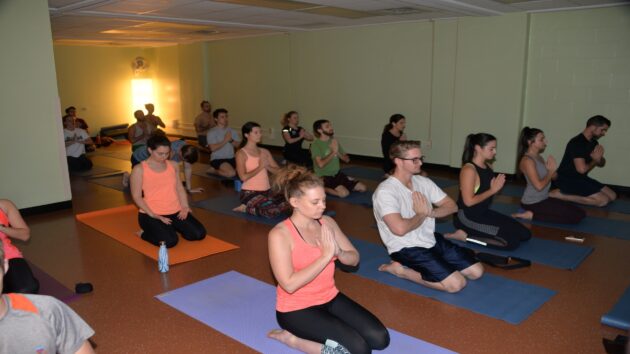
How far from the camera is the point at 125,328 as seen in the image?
2877 mm

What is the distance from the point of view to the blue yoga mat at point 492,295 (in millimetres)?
2992

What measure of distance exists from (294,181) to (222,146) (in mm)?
5202

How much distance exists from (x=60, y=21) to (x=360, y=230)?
5488mm

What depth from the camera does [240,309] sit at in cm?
306

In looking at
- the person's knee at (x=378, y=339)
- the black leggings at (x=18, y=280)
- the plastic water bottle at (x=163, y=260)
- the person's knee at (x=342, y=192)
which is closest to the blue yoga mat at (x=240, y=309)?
the person's knee at (x=378, y=339)

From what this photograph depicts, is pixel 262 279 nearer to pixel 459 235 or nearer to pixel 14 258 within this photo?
pixel 14 258

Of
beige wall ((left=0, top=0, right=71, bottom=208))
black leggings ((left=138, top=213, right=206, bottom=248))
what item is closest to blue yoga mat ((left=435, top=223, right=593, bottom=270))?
black leggings ((left=138, top=213, right=206, bottom=248))

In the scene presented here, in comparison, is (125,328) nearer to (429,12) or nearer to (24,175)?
(24,175)

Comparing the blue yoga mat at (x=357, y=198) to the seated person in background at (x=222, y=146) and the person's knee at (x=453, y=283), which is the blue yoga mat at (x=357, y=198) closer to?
the seated person in background at (x=222, y=146)

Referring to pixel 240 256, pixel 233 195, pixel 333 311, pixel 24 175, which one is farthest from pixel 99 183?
pixel 333 311

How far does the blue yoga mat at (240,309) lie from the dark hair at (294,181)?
0.83 m

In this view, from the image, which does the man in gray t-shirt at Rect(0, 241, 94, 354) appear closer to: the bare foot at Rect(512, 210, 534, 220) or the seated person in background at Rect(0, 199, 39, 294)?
the seated person in background at Rect(0, 199, 39, 294)

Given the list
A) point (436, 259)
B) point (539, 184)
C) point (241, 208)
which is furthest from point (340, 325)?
point (241, 208)

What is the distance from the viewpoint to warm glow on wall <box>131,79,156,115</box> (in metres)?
12.8
